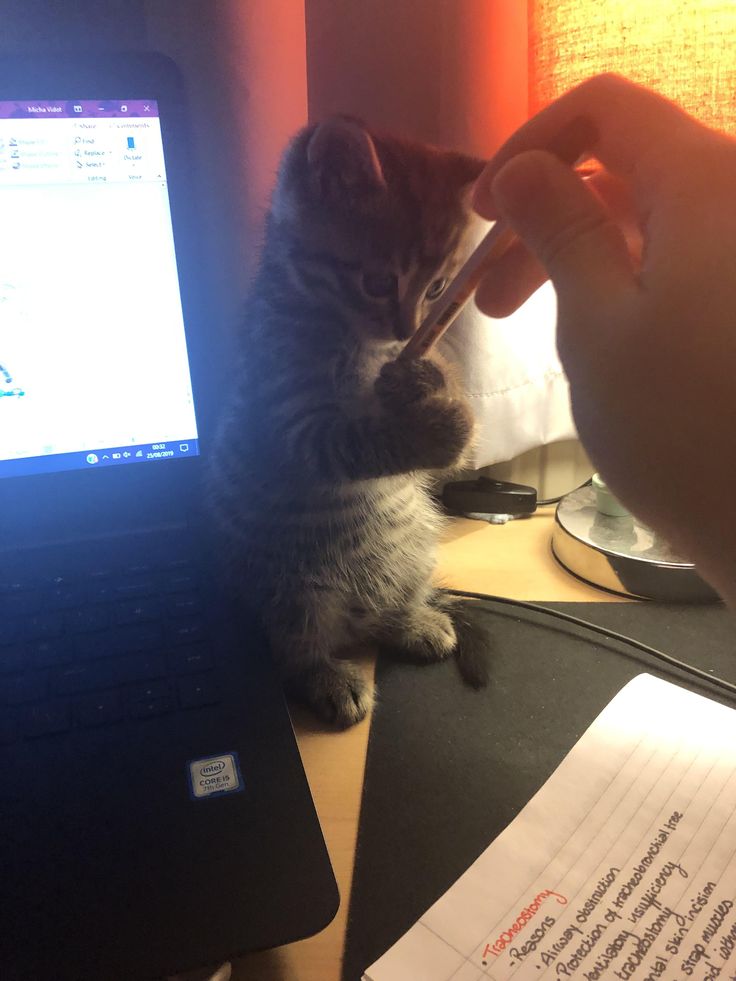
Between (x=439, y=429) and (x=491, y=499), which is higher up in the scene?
(x=439, y=429)

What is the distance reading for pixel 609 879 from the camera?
1.31ft

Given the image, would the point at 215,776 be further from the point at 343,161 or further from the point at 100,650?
the point at 343,161

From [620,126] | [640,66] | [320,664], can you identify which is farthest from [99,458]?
[640,66]

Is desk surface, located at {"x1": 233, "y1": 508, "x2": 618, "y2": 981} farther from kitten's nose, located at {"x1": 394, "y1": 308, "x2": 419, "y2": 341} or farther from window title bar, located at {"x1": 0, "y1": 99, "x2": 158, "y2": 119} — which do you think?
window title bar, located at {"x1": 0, "y1": 99, "x2": 158, "y2": 119}

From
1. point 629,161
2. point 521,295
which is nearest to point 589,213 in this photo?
point 629,161

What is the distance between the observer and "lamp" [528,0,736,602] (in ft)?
1.97

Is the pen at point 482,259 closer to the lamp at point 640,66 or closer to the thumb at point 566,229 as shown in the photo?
the thumb at point 566,229

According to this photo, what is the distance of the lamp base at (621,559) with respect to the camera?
2.15ft

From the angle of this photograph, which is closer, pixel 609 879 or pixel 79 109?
pixel 609 879

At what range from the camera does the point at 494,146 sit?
0.79 meters

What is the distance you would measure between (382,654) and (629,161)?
0.44 m

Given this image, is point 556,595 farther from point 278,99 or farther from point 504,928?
point 278,99

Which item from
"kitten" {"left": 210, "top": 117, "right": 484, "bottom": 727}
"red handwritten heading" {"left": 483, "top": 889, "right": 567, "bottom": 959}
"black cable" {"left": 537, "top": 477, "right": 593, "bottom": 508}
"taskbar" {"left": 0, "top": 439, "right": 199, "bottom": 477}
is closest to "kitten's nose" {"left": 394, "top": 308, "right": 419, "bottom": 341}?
"kitten" {"left": 210, "top": 117, "right": 484, "bottom": 727}

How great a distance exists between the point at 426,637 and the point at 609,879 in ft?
0.82
